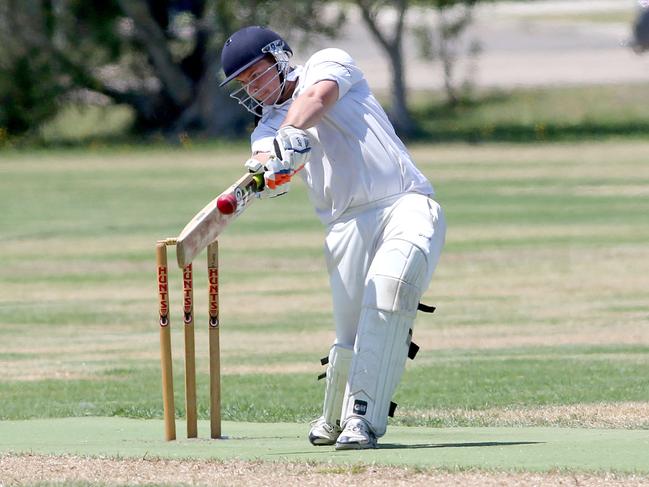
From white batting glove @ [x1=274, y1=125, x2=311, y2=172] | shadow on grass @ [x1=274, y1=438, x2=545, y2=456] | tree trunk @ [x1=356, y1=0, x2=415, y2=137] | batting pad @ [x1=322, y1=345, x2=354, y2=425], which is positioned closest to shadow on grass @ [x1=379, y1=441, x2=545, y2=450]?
shadow on grass @ [x1=274, y1=438, x2=545, y2=456]

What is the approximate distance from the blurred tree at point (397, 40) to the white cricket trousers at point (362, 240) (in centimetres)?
3153

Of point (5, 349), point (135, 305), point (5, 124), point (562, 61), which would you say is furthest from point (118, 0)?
point (5, 349)

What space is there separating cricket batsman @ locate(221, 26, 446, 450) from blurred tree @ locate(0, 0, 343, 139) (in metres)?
32.1

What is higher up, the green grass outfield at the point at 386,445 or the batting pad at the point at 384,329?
the batting pad at the point at 384,329

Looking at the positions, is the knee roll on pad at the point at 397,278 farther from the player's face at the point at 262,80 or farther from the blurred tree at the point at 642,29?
Result: the blurred tree at the point at 642,29

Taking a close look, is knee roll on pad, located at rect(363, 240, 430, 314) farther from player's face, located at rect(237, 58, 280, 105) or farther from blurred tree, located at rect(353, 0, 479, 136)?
blurred tree, located at rect(353, 0, 479, 136)

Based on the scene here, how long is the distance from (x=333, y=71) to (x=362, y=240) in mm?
713

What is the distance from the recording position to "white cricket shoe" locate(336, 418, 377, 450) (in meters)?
6.52

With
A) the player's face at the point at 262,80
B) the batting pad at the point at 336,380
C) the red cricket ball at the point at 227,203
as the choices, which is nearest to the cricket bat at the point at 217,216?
the red cricket ball at the point at 227,203

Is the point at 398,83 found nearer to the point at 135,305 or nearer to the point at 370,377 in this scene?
the point at 135,305

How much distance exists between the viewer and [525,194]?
84.2 feet

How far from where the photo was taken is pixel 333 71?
21.3 ft

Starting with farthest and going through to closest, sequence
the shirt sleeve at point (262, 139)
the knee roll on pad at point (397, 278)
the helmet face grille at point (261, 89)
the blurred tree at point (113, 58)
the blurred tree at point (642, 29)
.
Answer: the blurred tree at point (113, 58) → the helmet face grille at point (261, 89) → the shirt sleeve at point (262, 139) → the knee roll on pad at point (397, 278) → the blurred tree at point (642, 29)

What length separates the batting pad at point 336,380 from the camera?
673cm
